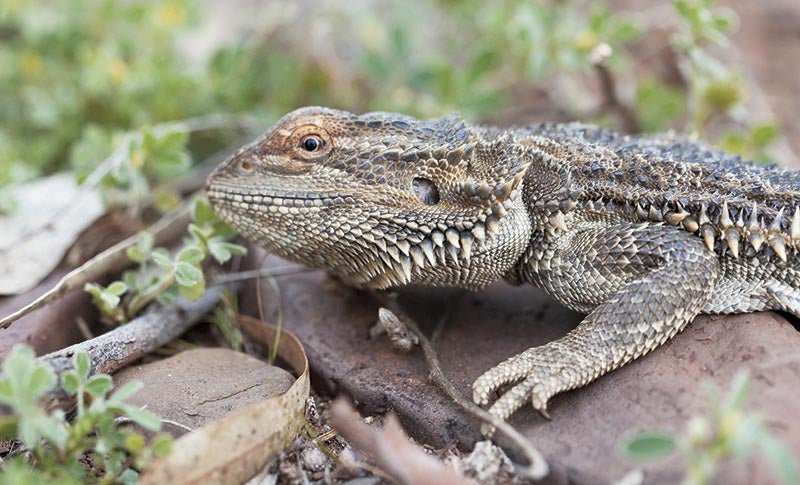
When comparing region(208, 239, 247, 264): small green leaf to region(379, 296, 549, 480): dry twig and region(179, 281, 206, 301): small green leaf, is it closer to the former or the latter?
region(179, 281, 206, 301): small green leaf

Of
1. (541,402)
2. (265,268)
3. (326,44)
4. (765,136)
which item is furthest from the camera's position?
(326,44)

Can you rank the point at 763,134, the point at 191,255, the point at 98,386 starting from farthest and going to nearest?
1. the point at 763,134
2. the point at 191,255
3. the point at 98,386

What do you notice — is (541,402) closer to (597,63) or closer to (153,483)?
(153,483)

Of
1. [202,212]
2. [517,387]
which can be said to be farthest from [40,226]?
[517,387]

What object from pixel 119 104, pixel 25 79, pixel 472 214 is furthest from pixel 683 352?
pixel 25 79

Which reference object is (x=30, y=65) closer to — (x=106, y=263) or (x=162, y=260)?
(x=106, y=263)

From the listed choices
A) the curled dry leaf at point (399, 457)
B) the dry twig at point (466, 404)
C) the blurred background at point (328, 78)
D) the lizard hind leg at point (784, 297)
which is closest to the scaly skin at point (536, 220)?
the lizard hind leg at point (784, 297)
